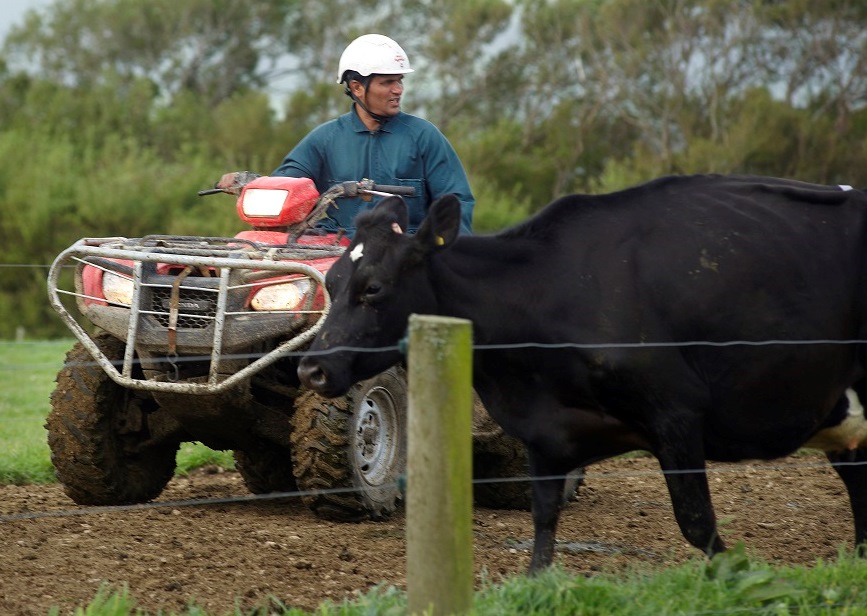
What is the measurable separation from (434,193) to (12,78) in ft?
119

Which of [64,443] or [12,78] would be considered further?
[12,78]

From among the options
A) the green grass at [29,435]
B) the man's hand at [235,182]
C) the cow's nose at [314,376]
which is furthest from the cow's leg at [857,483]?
the green grass at [29,435]

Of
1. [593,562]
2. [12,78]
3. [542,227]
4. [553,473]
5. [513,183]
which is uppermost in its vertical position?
[12,78]

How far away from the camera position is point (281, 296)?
6.35m

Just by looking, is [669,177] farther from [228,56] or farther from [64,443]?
[228,56]

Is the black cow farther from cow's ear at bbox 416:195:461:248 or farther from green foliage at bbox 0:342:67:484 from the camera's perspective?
green foliage at bbox 0:342:67:484

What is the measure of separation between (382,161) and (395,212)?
1.87m

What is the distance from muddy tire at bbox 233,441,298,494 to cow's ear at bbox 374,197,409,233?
93.5 inches

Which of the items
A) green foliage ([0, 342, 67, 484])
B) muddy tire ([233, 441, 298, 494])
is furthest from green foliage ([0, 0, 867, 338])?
muddy tire ([233, 441, 298, 494])

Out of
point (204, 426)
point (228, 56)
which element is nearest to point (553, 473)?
point (204, 426)

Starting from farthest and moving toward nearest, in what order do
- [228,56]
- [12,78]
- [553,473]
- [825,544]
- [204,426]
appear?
[228,56]
[12,78]
[204,426]
[825,544]
[553,473]

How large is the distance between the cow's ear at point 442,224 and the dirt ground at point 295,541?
4.03 ft

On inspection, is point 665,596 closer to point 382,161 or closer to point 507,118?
point 382,161

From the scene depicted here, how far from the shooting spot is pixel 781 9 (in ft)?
117
